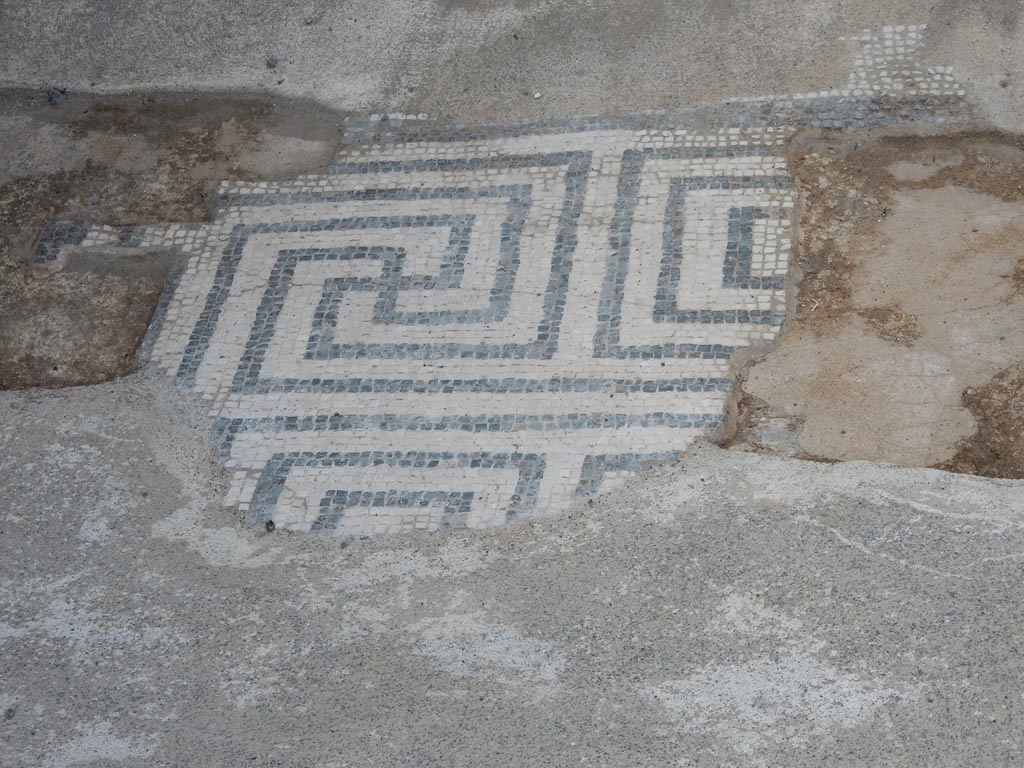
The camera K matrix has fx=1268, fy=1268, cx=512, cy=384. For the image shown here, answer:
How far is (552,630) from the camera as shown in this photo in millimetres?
5492

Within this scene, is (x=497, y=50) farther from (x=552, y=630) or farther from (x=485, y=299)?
(x=552, y=630)

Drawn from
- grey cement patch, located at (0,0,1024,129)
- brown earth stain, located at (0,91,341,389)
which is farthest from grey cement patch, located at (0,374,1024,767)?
grey cement patch, located at (0,0,1024,129)

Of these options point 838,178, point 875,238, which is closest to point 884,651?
point 875,238

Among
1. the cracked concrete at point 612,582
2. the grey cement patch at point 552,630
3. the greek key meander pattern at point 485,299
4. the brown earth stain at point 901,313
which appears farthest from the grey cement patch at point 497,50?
the grey cement patch at point 552,630

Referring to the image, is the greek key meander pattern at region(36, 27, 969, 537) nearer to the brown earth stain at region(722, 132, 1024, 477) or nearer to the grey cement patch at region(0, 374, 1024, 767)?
the brown earth stain at region(722, 132, 1024, 477)

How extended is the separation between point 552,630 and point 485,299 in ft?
7.70

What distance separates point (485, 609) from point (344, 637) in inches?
24.8

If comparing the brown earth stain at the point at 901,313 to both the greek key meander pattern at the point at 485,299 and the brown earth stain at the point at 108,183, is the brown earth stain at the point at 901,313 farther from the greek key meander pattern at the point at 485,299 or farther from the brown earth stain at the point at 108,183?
the brown earth stain at the point at 108,183

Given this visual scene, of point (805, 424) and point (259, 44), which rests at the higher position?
point (259, 44)

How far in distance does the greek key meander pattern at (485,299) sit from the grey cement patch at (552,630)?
1.26 ft

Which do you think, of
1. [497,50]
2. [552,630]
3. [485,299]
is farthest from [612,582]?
[497,50]

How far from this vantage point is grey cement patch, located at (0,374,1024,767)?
5.07 metres

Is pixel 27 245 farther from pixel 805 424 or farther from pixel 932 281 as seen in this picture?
pixel 932 281

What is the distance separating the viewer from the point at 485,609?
5621mm
